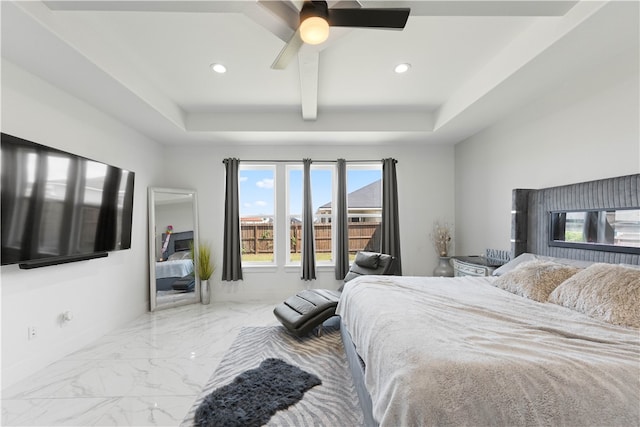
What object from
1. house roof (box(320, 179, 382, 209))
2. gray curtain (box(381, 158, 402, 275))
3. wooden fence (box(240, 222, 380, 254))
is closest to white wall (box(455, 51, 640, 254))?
gray curtain (box(381, 158, 402, 275))

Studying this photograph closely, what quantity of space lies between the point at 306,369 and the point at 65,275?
2.44 meters

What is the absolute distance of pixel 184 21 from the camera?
2064mm

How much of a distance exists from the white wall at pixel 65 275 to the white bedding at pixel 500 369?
274cm

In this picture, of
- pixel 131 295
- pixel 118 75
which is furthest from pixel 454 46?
pixel 131 295

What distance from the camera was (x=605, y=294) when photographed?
5.23 ft

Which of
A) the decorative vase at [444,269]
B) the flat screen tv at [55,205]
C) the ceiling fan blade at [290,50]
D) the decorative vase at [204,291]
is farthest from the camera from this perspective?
the decorative vase at [204,291]

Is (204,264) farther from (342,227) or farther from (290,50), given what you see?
(290,50)

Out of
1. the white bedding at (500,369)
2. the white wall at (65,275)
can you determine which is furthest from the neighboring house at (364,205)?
the white bedding at (500,369)

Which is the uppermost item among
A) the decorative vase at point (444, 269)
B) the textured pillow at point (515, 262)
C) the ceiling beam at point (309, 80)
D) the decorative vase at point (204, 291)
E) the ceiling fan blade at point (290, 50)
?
the ceiling beam at point (309, 80)

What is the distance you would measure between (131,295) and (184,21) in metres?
3.29

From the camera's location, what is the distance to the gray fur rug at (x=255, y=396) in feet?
5.74

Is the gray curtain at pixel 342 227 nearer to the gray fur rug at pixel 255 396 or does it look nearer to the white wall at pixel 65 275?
the gray fur rug at pixel 255 396

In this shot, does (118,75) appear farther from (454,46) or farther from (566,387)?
(566,387)

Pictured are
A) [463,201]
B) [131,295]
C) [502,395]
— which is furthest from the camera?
[463,201]
